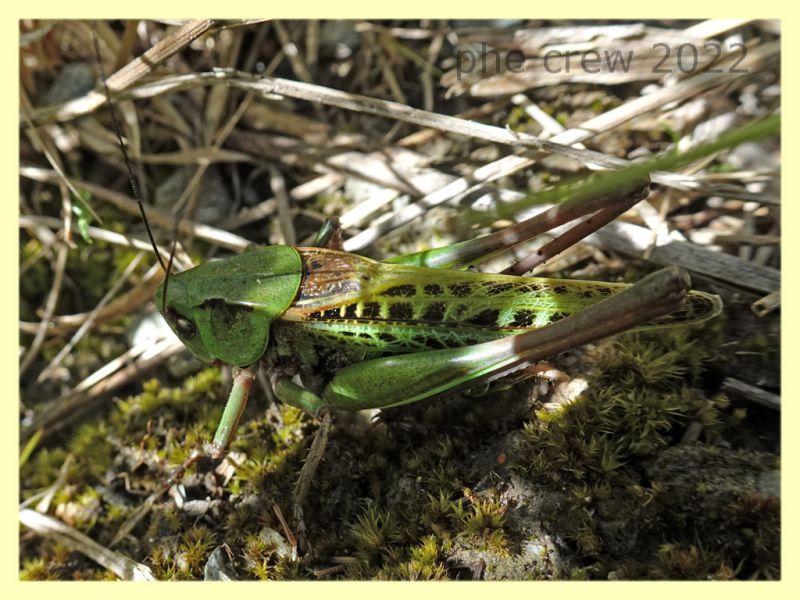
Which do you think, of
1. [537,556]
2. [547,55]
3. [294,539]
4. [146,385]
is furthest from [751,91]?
[146,385]

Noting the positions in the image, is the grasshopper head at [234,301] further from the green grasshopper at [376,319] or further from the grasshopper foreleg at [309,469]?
the grasshopper foreleg at [309,469]

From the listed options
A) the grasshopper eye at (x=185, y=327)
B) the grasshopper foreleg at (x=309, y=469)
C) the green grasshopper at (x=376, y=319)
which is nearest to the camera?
the green grasshopper at (x=376, y=319)

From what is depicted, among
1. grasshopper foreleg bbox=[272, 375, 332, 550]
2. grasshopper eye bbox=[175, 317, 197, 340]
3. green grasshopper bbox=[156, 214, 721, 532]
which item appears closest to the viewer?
green grasshopper bbox=[156, 214, 721, 532]

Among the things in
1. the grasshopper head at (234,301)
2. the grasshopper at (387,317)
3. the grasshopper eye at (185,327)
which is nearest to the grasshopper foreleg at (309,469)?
the grasshopper at (387,317)

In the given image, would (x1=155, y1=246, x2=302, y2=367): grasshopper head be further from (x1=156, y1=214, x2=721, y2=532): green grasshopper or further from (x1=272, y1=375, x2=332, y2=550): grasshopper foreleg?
(x1=272, y1=375, x2=332, y2=550): grasshopper foreleg

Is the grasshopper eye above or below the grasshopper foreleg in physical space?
above

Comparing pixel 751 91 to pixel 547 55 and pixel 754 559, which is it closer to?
pixel 547 55

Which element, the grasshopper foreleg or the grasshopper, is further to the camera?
the grasshopper foreleg

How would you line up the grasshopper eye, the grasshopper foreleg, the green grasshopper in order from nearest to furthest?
the green grasshopper < the grasshopper foreleg < the grasshopper eye

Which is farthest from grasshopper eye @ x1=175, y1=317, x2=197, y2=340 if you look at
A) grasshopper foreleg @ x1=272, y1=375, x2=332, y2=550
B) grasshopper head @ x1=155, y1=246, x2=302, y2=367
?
grasshopper foreleg @ x1=272, y1=375, x2=332, y2=550
